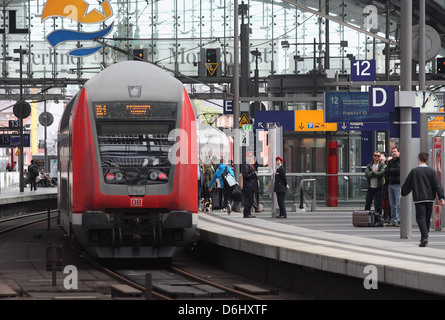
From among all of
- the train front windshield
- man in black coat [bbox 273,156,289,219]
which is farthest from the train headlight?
man in black coat [bbox 273,156,289,219]

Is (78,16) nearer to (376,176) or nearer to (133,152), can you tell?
(376,176)

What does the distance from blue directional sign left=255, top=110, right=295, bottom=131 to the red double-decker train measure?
1507cm

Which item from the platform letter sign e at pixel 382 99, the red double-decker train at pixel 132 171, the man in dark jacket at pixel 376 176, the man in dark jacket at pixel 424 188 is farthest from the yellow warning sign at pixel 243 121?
the man in dark jacket at pixel 424 188

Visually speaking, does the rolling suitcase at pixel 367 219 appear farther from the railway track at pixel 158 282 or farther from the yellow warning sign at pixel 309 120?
the yellow warning sign at pixel 309 120

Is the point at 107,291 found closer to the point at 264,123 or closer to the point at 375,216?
the point at 375,216

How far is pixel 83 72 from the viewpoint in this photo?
59.5 m

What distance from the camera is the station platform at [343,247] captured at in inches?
462

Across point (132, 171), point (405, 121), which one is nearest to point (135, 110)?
point (132, 171)

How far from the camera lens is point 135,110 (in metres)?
17.6

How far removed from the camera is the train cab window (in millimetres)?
17188

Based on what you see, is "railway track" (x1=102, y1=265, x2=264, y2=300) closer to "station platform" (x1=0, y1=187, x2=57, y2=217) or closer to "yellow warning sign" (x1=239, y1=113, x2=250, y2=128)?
"yellow warning sign" (x1=239, y1=113, x2=250, y2=128)

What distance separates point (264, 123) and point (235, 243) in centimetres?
1574

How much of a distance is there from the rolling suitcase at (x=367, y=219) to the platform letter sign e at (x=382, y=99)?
4822 mm
